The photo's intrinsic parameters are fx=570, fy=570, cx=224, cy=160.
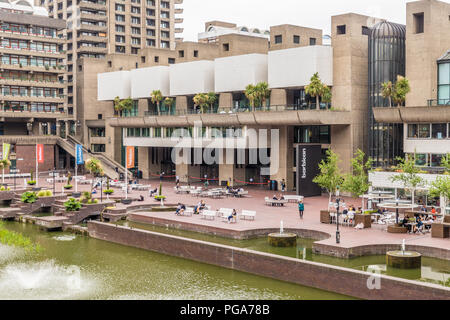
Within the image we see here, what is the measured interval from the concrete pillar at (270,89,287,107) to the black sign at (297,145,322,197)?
8.17 m

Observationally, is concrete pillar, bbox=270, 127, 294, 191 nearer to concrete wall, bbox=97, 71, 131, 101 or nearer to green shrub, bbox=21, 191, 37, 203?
green shrub, bbox=21, 191, 37, 203

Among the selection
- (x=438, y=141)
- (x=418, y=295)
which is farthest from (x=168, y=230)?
(x=438, y=141)

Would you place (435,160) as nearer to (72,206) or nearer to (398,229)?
(398,229)

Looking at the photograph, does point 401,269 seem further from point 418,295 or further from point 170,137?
point 170,137

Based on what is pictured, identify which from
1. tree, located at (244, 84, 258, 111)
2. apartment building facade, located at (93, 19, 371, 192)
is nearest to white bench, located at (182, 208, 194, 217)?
apartment building facade, located at (93, 19, 371, 192)

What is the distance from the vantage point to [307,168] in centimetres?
5453

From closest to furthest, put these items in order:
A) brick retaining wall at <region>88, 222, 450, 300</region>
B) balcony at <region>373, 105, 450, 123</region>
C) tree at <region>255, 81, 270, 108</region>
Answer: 1. brick retaining wall at <region>88, 222, 450, 300</region>
2. balcony at <region>373, 105, 450, 123</region>
3. tree at <region>255, 81, 270, 108</region>

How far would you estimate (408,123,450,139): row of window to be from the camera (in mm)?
47438

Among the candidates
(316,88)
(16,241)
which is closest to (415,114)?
(316,88)

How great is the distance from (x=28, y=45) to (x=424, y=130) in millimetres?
63940

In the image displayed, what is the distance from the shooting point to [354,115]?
5675 centimetres

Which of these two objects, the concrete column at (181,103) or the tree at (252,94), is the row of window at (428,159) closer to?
the tree at (252,94)
